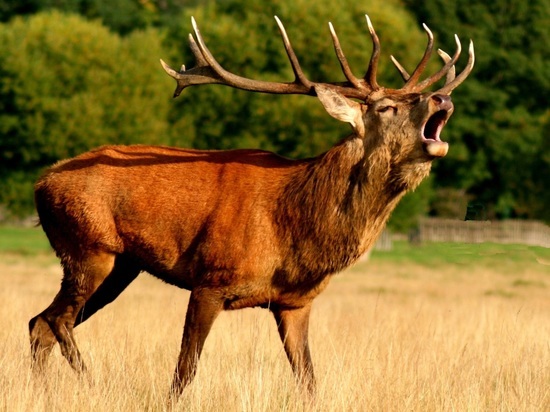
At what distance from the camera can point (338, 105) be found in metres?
7.30

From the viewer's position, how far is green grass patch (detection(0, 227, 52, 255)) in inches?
1400

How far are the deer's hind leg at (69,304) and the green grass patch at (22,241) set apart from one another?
26613mm

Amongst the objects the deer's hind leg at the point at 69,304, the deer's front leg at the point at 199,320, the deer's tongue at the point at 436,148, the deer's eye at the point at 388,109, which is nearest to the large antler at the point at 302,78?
the deer's eye at the point at 388,109

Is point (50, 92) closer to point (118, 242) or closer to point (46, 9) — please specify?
point (46, 9)

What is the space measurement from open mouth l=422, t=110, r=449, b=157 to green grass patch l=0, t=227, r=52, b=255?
28057 mm

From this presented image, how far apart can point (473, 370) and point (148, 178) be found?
2.33m

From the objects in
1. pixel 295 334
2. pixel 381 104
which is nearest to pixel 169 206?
pixel 295 334

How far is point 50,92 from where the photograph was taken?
39125 mm

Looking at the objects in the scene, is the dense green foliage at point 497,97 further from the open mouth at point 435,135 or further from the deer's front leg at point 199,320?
the deer's front leg at point 199,320

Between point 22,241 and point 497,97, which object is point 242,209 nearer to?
point 22,241

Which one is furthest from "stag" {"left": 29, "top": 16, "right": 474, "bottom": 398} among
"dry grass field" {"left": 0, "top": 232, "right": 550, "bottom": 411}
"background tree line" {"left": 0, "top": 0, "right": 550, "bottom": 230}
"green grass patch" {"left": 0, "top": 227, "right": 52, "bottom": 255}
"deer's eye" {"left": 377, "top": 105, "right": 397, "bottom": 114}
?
"background tree line" {"left": 0, "top": 0, "right": 550, "bottom": 230}

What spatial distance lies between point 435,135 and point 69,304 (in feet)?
8.58

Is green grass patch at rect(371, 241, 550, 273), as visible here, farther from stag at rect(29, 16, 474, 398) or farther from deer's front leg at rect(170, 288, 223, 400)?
deer's front leg at rect(170, 288, 223, 400)

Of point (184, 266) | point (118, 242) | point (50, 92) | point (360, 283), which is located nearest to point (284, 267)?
point (184, 266)
